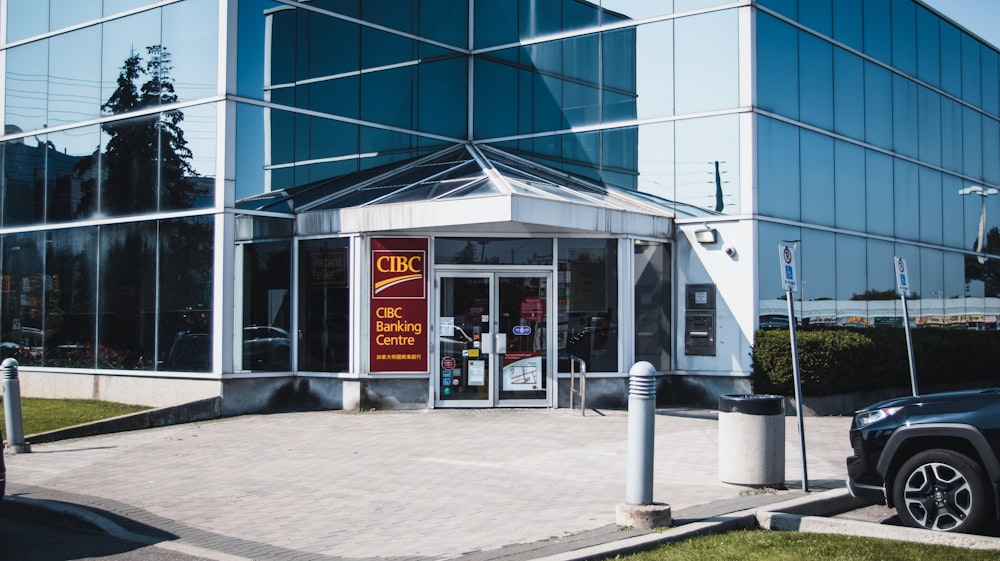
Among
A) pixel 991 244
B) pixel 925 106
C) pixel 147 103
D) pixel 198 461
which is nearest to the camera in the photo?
pixel 198 461

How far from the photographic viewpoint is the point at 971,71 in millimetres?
28531

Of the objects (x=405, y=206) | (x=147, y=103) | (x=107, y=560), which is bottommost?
(x=107, y=560)

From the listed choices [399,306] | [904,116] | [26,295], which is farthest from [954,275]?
[26,295]

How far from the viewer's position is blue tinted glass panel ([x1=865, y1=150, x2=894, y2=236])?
2241 cm

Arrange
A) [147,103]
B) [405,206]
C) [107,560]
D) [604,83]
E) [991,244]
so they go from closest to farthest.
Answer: [107,560] < [405,206] < [147,103] < [604,83] < [991,244]

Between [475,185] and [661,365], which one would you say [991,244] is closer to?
[661,365]

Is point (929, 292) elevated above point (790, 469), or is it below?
above

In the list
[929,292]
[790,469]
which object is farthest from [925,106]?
[790,469]

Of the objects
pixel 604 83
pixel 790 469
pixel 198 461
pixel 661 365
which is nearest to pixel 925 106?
pixel 604 83

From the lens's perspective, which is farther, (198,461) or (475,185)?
(475,185)

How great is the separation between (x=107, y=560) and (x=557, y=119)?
1513 cm

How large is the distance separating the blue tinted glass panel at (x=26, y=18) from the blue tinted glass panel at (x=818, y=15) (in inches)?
623

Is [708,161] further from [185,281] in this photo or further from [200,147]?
[185,281]

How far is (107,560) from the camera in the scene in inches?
310
